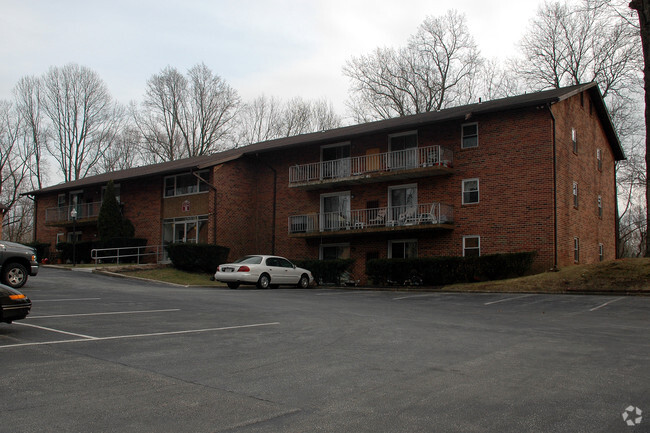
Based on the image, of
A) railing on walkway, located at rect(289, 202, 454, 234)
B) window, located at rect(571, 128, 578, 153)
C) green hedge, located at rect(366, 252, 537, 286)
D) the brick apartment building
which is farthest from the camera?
window, located at rect(571, 128, 578, 153)

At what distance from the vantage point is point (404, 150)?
85.3 ft

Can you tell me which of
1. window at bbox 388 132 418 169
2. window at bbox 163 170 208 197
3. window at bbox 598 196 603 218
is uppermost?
window at bbox 388 132 418 169

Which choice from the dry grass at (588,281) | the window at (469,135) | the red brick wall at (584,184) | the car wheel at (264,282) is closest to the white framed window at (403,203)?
the window at (469,135)

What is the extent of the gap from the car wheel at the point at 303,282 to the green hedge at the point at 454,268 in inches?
130

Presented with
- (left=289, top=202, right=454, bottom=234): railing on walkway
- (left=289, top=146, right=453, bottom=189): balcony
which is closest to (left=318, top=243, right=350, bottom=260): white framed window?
(left=289, top=202, right=454, bottom=234): railing on walkway

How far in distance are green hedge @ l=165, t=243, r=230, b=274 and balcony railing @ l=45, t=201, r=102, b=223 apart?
11.3 m

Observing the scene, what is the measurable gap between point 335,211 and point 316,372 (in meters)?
23.1

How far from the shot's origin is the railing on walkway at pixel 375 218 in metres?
25.4

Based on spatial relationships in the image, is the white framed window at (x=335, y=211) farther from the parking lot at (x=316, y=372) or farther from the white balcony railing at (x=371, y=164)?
the parking lot at (x=316, y=372)

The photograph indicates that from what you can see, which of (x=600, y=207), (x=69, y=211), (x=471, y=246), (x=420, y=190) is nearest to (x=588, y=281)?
(x=471, y=246)

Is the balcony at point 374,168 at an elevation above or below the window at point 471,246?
above

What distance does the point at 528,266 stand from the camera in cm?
2227

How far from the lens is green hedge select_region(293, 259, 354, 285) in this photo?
25812 mm

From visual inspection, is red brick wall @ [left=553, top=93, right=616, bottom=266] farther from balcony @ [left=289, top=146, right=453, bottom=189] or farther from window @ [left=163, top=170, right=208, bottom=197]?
window @ [left=163, top=170, right=208, bottom=197]
